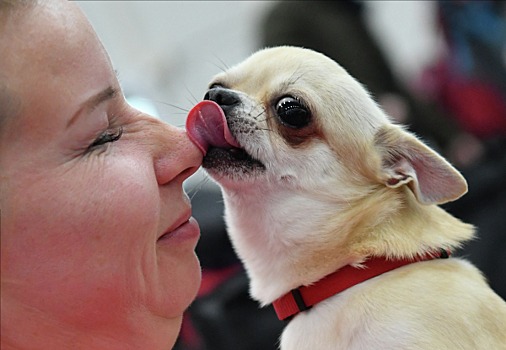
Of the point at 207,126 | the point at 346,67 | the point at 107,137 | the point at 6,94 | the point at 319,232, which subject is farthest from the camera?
the point at 346,67

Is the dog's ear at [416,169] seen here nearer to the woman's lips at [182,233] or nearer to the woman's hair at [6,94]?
the woman's lips at [182,233]

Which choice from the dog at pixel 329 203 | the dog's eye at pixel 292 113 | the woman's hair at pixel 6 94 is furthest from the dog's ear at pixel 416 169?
the woman's hair at pixel 6 94

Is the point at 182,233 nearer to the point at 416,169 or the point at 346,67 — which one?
the point at 416,169

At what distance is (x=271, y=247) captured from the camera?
4.07 ft

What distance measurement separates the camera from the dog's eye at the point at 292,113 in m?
1.21

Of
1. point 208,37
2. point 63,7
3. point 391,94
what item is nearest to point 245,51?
point 208,37

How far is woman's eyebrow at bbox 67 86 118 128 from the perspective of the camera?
0.83m

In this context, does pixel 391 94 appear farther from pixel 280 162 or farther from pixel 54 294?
pixel 54 294

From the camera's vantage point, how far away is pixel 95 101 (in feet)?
2.81

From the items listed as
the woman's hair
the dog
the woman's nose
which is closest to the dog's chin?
the dog

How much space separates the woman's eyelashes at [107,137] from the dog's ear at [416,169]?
49 centimetres

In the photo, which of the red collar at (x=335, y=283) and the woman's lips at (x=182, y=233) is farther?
the red collar at (x=335, y=283)

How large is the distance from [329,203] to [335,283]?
0.13m

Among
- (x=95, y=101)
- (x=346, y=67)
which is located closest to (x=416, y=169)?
(x=95, y=101)
